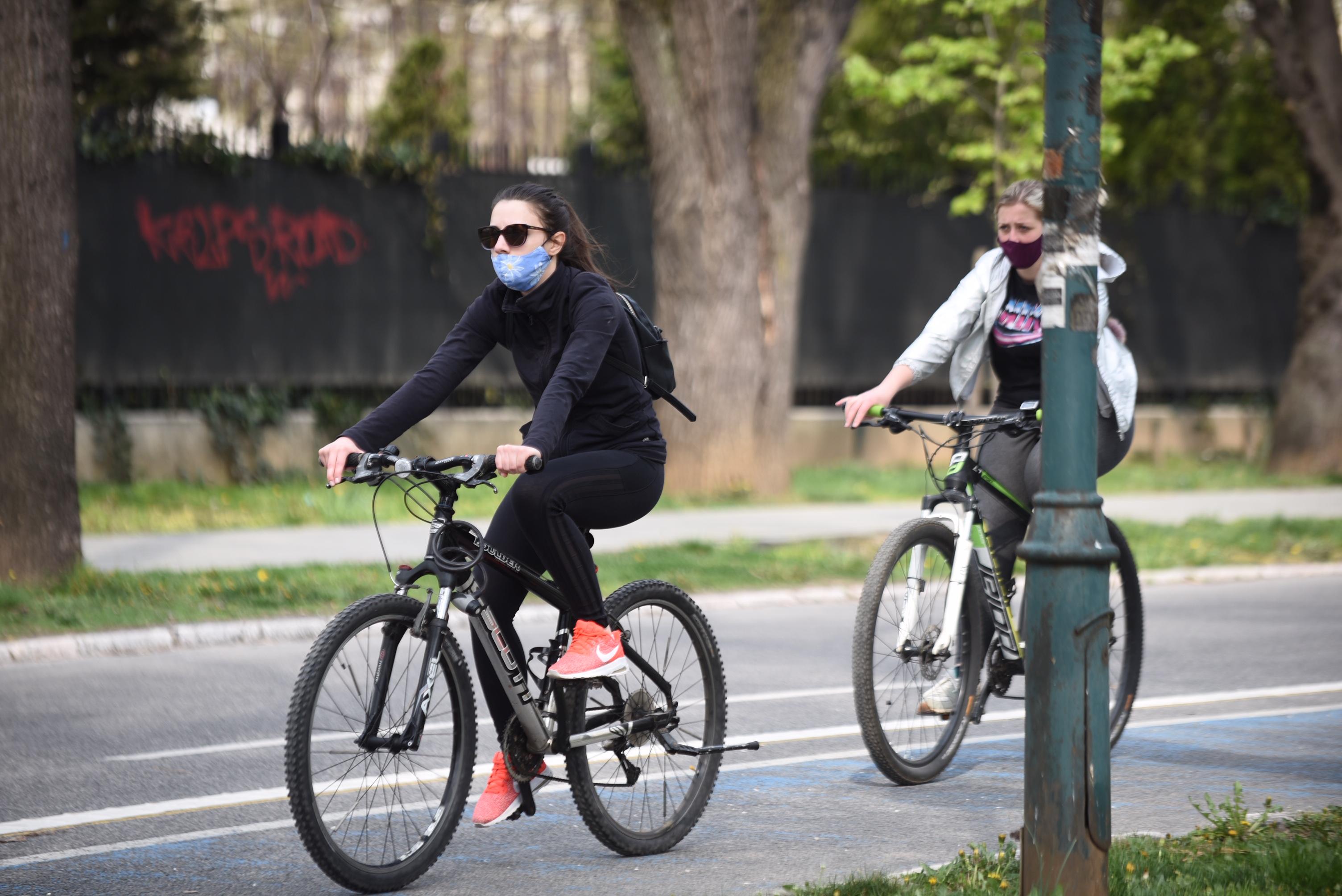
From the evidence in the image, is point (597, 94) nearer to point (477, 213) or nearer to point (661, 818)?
point (477, 213)

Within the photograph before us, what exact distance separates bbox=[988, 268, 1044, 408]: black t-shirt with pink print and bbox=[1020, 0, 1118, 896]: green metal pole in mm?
2076

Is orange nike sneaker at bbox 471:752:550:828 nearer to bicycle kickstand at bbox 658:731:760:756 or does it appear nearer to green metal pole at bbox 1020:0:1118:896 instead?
bicycle kickstand at bbox 658:731:760:756

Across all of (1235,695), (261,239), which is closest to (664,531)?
(261,239)

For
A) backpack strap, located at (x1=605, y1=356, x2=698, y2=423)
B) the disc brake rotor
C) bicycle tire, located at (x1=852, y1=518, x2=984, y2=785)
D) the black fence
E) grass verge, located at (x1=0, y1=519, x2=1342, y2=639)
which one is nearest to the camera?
backpack strap, located at (x1=605, y1=356, x2=698, y2=423)

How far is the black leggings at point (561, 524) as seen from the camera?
446 centimetres

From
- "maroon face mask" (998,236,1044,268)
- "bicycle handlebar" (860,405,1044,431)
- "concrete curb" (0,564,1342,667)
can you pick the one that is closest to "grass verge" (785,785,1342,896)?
"bicycle handlebar" (860,405,1044,431)

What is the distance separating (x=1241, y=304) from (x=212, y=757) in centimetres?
1771

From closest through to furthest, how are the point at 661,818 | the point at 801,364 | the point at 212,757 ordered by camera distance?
1. the point at 661,818
2. the point at 212,757
3. the point at 801,364

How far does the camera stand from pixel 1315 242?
16.9 metres

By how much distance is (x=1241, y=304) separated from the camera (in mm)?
21047

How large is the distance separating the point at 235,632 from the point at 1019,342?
14.7ft

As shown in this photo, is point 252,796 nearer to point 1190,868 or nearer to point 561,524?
point 561,524

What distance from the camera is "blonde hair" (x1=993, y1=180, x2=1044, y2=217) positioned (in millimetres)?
5621

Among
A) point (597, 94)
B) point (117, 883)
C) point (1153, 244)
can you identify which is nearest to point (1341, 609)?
point (117, 883)
